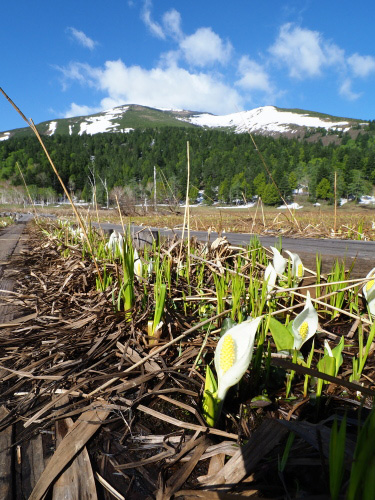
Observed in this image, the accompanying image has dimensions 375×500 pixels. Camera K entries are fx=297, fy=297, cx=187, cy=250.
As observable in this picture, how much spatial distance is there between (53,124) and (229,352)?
8019 inches

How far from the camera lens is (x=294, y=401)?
792mm

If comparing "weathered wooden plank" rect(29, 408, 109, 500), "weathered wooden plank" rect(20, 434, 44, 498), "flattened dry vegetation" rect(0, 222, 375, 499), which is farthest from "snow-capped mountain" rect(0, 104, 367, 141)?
"weathered wooden plank" rect(20, 434, 44, 498)

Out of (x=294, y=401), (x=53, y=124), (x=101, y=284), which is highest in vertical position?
(x=53, y=124)

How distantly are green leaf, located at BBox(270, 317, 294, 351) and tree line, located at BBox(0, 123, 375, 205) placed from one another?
51.5 meters

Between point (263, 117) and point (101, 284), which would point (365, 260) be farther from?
point (263, 117)

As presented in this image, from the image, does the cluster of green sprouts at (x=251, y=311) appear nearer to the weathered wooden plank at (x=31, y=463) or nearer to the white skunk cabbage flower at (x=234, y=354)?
the white skunk cabbage flower at (x=234, y=354)

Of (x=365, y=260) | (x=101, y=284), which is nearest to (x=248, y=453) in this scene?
(x=101, y=284)

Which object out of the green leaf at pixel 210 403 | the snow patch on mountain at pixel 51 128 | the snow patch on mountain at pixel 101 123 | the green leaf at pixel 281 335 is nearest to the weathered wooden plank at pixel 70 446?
the green leaf at pixel 210 403

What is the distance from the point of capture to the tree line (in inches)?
2648

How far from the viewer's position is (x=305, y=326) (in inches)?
35.9

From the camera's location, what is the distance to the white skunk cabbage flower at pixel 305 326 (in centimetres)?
90

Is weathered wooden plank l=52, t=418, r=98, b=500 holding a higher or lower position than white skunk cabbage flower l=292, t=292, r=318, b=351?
lower

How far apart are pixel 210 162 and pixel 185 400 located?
77955 mm

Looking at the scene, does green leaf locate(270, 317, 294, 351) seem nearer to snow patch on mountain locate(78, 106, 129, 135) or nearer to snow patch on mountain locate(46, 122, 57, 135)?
snow patch on mountain locate(78, 106, 129, 135)
